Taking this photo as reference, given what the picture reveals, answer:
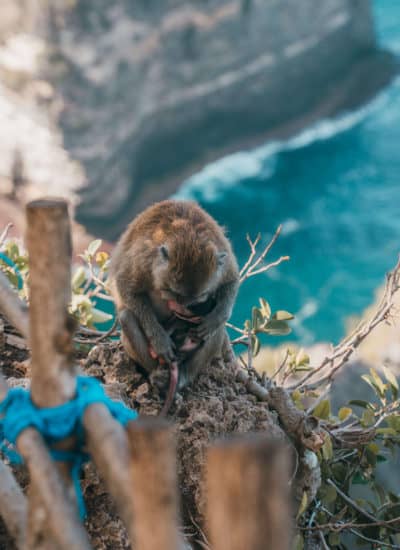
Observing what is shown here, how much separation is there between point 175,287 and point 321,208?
21.3 meters

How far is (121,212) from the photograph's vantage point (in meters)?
20.8

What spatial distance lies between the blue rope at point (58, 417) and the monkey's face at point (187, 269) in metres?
1.28

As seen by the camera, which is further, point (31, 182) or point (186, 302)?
point (31, 182)

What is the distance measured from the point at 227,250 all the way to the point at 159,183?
19071mm

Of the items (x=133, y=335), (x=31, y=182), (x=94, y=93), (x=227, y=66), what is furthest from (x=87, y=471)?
(x=227, y=66)

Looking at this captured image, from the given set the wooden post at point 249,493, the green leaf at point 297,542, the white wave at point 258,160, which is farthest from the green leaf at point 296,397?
the white wave at point 258,160

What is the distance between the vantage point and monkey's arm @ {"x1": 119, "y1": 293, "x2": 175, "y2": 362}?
2.99 m

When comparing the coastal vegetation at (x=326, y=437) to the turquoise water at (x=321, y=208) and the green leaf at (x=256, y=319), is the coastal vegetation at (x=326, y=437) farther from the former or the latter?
the turquoise water at (x=321, y=208)

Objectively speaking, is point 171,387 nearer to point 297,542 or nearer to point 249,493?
point 297,542

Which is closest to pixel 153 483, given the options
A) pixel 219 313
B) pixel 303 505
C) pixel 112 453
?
pixel 112 453

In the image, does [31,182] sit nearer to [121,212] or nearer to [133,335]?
[121,212]

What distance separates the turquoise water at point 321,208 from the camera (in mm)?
20172

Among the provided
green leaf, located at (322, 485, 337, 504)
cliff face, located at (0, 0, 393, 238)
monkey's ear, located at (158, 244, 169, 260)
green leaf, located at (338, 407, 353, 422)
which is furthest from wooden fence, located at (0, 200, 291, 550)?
cliff face, located at (0, 0, 393, 238)

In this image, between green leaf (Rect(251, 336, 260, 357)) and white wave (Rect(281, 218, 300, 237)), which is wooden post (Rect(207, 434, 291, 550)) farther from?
white wave (Rect(281, 218, 300, 237))
